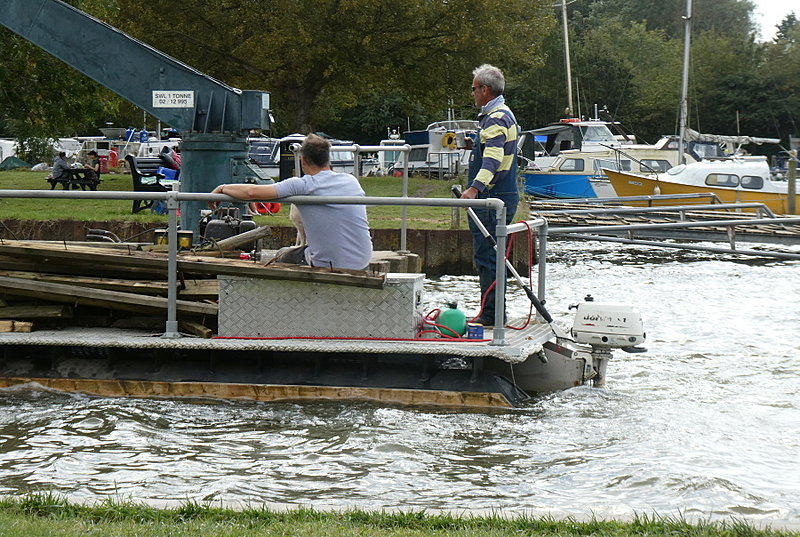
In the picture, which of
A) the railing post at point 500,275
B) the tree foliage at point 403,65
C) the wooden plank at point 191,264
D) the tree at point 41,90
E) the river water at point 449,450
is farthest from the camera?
the tree foliage at point 403,65

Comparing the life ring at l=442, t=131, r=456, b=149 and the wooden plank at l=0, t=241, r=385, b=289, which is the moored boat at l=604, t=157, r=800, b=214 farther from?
the wooden plank at l=0, t=241, r=385, b=289

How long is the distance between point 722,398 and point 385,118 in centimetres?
5890

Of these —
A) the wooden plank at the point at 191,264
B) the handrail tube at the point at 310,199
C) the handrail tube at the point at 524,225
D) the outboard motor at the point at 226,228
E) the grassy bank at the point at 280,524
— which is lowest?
the grassy bank at the point at 280,524

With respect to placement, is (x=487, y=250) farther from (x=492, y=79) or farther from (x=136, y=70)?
(x=136, y=70)

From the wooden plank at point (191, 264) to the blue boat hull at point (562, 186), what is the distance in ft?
109

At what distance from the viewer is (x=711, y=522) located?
18.4 feet

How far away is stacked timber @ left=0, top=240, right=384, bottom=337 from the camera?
912cm

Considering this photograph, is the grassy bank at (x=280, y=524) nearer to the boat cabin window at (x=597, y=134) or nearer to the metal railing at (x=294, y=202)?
the metal railing at (x=294, y=202)

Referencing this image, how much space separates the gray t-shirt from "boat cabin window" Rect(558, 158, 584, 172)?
34.3 meters

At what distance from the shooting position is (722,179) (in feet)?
106

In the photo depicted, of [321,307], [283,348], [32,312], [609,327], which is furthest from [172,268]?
[609,327]

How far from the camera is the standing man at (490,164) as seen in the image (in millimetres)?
9633

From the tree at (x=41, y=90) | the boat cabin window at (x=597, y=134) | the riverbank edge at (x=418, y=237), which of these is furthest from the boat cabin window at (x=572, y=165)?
the riverbank edge at (x=418, y=237)

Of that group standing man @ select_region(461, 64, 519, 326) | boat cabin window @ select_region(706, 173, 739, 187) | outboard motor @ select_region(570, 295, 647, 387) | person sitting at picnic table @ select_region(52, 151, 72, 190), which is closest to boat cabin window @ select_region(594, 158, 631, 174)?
boat cabin window @ select_region(706, 173, 739, 187)
